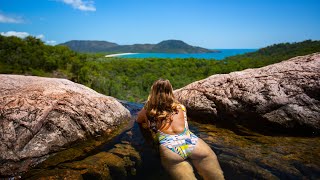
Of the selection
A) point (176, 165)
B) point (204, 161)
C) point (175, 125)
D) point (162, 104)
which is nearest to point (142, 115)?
point (162, 104)

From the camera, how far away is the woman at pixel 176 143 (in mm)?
3861

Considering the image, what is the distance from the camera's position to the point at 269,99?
6125 millimetres

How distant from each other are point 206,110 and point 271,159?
2.54 m

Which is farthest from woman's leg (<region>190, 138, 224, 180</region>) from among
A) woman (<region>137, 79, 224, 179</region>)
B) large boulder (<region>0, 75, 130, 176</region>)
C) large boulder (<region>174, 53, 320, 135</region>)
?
large boulder (<region>174, 53, 320, 135</region>)

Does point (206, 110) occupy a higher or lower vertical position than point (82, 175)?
higher

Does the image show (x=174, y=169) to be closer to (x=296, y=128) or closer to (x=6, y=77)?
(x=296, y=128)

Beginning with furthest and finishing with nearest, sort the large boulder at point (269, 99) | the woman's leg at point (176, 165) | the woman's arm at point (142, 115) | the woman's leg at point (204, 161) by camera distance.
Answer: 1. the large boulder at point (269, 99)
2. the woman's arm at point (142, 115)
3. the woman's leg at point (204, 161)
4. the woman's leg at point (176, 165)

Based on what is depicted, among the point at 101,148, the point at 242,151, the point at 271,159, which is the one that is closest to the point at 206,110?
the point at 242,151

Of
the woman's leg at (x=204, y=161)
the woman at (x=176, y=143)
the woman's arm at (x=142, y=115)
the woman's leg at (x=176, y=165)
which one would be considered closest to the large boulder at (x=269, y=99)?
the woman's arm at (x=142, y=115)

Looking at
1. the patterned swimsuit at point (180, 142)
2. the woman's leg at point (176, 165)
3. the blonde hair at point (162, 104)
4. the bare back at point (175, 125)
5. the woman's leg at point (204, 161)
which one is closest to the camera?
the woman's leg at point (176, 165)

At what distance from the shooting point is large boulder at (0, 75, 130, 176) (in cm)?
444

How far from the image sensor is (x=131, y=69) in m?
39.4

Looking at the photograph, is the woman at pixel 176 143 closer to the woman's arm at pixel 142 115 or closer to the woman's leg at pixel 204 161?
the woman's leg at pixel 204 161

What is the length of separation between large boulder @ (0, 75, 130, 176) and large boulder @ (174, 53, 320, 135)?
261 cm
